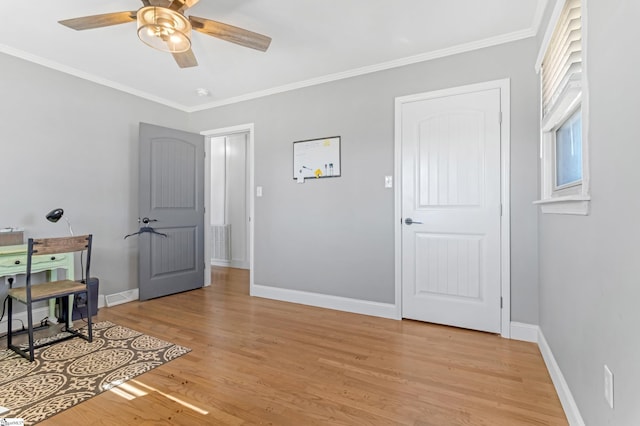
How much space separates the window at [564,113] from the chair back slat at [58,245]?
10.6 ft

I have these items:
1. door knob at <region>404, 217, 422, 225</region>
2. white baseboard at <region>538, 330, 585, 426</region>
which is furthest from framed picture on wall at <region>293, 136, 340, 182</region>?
white baseboard at <region>538, 330, 585, 426</region>

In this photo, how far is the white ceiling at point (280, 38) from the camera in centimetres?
224

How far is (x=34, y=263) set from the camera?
2623 mm

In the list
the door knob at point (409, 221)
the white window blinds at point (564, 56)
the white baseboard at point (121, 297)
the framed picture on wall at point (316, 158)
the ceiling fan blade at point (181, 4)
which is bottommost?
the white baseboard at point (121, 297)

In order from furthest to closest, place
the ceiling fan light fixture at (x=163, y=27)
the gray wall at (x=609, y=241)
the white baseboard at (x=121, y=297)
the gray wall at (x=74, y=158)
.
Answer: the white baseboard at (x=121, y=297) < the gray wall at (x=74, y=158) < the ceiling fan light fixture at (x=163, y=27) < the gray wall at (x=609, y=241)

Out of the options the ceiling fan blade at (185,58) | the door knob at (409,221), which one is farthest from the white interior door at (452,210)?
the ceiling fan blade at (185,58)

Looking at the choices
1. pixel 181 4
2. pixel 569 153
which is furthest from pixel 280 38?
pixel 569 153

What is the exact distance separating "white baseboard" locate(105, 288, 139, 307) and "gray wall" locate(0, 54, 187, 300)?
6cm

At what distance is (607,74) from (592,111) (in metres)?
0.20

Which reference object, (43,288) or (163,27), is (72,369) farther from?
(163,27)

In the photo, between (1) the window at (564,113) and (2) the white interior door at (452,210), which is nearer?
(1) the window at (564,113)

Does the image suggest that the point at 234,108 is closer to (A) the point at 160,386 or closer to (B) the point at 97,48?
(B) the point at 97,48

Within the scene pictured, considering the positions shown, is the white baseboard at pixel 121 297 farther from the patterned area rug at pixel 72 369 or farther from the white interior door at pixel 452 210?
the white interior door at pixel 452 210

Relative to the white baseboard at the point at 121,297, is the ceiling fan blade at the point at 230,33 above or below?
above
